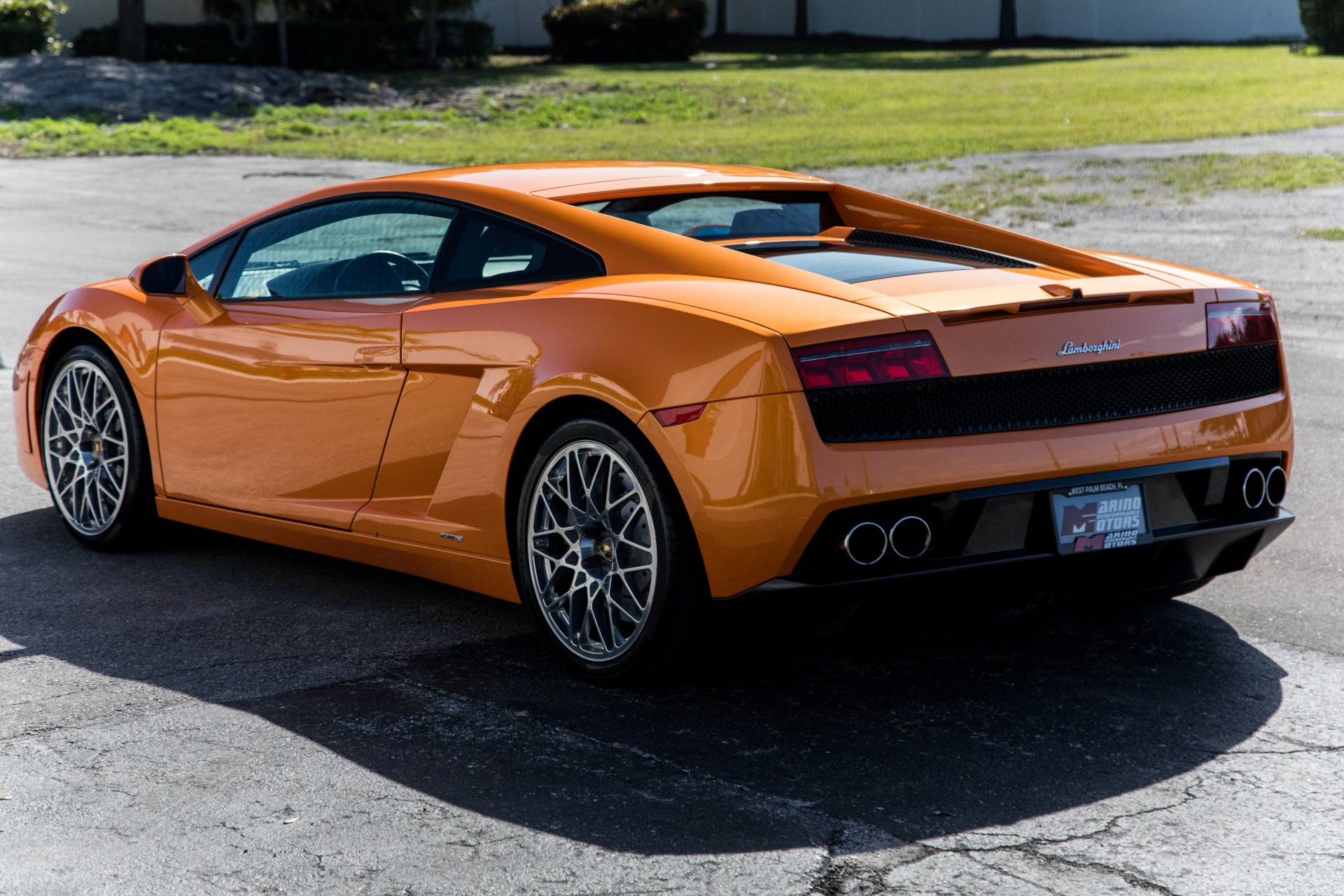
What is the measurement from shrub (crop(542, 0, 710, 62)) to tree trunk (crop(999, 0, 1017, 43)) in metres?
10.5

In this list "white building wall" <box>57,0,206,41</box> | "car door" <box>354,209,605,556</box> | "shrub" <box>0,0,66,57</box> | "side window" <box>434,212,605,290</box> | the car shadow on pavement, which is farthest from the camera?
"white building wall" <box>57,0,206,41</box>

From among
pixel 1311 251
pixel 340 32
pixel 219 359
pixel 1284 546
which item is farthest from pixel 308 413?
pixel 340 32

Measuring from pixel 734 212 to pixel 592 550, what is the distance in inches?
53.3

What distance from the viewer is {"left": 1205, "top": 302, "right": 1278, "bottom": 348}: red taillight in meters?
4.33

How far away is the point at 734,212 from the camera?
16.8 ft

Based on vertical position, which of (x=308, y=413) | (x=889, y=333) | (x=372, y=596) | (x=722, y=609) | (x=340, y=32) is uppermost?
(x=340, y=32)

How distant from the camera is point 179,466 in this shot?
18.5 feet

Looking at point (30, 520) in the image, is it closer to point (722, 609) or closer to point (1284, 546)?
point (722, 609)

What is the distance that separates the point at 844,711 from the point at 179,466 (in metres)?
2.71

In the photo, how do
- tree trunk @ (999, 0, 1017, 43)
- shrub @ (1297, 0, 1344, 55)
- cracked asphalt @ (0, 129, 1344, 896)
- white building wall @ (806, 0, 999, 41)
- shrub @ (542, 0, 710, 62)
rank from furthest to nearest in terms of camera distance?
white building wall @ (806, 0, 999, 41) → tree trunk @ (999, 0, 1017, 43) → shrub @ (542, 0, 710, 62) → shrub @ (1297, 0, 1344, 55) → cracked asphalt @ (0, 129, 1344, 896)

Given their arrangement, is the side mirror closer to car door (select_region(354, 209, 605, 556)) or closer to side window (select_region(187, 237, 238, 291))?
side window (select_region(187, 237, 238, 291))

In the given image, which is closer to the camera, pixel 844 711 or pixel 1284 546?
pixel 844 711

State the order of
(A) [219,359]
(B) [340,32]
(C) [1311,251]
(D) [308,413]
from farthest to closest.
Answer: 1. (B) [340,32]
2. (C) [1311,251]
3. (A) [219,359]
4. (D) [308,413]

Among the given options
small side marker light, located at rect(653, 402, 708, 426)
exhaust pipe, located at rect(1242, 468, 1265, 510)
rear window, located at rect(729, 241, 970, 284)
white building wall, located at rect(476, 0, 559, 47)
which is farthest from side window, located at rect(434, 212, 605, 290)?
white building wall, located at rect(476, 0, 559, 47)
